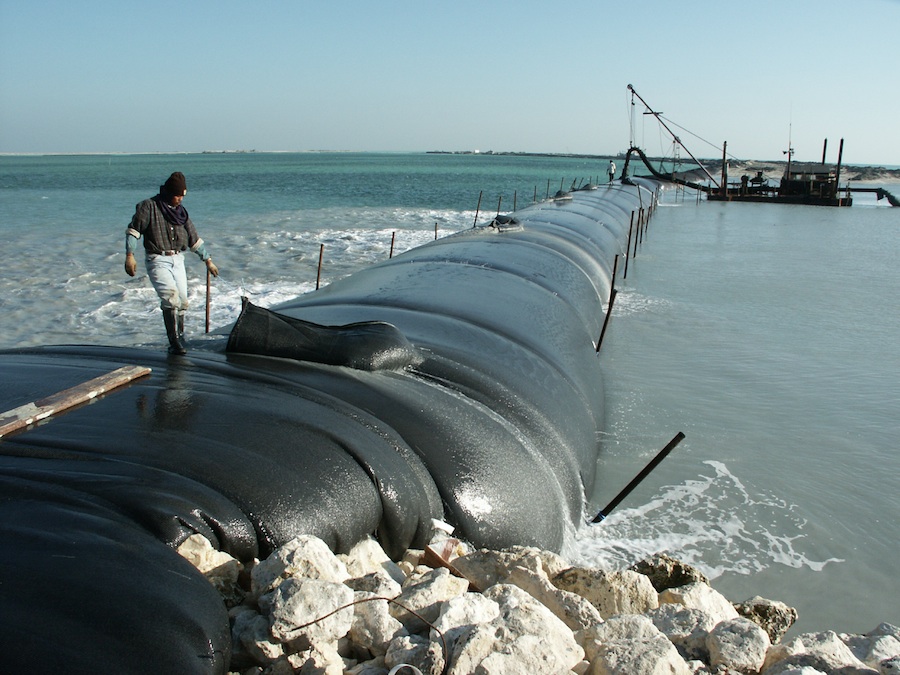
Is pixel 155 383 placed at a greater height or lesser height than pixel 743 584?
greater

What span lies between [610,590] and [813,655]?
1.04 meters

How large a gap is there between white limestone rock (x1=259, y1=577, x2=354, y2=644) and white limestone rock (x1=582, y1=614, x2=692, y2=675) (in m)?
1.08

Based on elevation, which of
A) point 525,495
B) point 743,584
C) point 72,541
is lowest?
point 743,584

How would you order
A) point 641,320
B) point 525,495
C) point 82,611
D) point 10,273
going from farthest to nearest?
point 10,273, point 641,320, point 525,495, point 82,611

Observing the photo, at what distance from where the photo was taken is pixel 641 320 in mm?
14219

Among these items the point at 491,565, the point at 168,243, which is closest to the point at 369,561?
the point at 491,565

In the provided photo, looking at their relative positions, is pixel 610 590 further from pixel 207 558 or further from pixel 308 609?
pixel 207 558

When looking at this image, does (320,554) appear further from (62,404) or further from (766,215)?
(766,215)

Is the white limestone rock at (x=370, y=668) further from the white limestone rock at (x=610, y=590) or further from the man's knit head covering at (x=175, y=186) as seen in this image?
the man's knit head covering at (x=175, y=186)

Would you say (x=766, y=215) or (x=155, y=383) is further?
(x=766, y=215)

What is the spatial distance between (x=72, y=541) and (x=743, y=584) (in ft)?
15.5

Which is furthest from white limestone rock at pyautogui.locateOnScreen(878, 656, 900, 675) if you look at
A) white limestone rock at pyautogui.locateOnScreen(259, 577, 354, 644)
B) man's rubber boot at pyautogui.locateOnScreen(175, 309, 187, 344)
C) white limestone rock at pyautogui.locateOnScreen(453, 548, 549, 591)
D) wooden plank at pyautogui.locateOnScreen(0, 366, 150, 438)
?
man's rubber boot at pyautogui.locateOnScreen(175, 309, 187, 344)

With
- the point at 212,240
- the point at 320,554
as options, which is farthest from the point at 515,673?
the point at 212,240

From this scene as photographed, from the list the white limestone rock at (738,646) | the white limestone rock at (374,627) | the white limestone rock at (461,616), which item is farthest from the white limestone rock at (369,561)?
the white limestone rock at (738,646)
